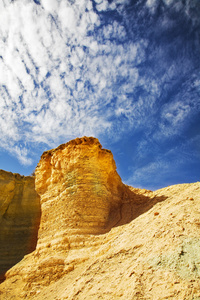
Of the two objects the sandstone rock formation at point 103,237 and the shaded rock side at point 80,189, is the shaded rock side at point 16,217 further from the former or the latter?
the shaded rock side at point 80,189

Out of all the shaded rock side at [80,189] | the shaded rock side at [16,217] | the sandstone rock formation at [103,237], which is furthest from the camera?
the shaded rock side at [16,217]

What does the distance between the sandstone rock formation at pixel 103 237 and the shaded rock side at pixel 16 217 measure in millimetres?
6320

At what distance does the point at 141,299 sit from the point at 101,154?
838 cm

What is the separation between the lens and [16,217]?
18.2 m

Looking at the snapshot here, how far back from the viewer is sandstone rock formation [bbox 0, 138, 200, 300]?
12.8 feet

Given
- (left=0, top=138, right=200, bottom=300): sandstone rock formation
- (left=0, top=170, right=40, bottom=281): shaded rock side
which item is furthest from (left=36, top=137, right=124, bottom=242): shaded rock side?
(left=0, top=170, right=40, bottom=281): shaded rock side

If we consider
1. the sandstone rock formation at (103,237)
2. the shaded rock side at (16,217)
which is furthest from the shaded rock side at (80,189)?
the shaded rock side at (16,217)

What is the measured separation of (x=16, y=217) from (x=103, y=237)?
12.7m

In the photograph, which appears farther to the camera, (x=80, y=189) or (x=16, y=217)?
(x=16, y=217)

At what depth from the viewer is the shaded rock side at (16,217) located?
1580cm

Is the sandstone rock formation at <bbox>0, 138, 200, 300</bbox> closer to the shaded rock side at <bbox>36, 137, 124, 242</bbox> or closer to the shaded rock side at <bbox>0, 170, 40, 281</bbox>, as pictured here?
the shaded rock side at <bbox>36, 137, 124, 242</bbox>

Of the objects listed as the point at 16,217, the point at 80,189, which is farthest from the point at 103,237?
the point at 16,217

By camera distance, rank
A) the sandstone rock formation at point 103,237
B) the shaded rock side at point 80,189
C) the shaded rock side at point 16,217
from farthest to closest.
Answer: the shaded rock side at point 16,217 < the shaded rock side at point 80,189 < the sandstone rock formation at point 103,237

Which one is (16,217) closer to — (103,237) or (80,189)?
(80,189)
